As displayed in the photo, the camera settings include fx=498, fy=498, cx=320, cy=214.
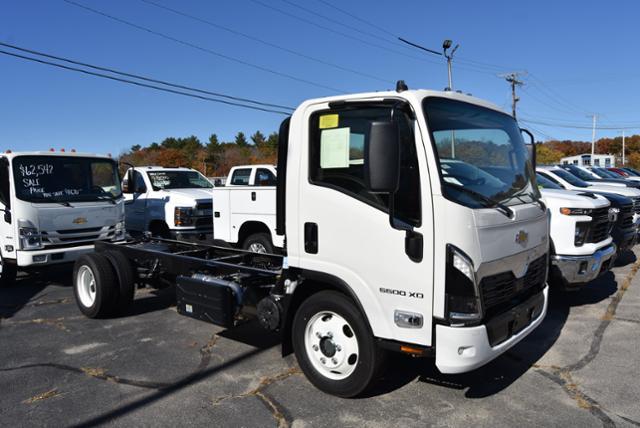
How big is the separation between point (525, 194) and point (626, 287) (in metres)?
4.92

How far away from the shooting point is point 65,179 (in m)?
8.34

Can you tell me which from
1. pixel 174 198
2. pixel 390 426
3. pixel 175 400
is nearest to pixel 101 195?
pixel 174 198

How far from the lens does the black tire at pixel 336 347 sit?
3818mm

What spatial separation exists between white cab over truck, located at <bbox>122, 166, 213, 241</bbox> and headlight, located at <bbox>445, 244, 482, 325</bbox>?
7.56 meters

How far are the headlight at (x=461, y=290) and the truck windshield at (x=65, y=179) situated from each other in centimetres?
698

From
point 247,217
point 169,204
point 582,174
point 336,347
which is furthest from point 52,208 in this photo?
point 582,174

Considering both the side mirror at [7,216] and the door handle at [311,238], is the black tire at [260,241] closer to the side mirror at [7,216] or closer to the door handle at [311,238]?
the side mirror at [7,216]

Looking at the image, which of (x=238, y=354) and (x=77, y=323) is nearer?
(x=238, y=354)

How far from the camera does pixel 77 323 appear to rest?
21.2ft

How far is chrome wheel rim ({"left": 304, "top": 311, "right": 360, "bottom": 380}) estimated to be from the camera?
400 centimetres

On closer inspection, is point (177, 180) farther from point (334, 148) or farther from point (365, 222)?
point (365, 222)

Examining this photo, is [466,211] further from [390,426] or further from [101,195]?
[101,195]

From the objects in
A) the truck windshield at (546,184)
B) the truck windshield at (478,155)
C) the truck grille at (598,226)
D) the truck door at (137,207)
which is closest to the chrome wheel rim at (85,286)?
the truck door at (137,207)

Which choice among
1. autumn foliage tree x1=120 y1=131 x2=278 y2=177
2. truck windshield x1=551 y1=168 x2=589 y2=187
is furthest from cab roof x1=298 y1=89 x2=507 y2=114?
autumn foliage tree x1=120 y1=131 x2=278 y2=177
